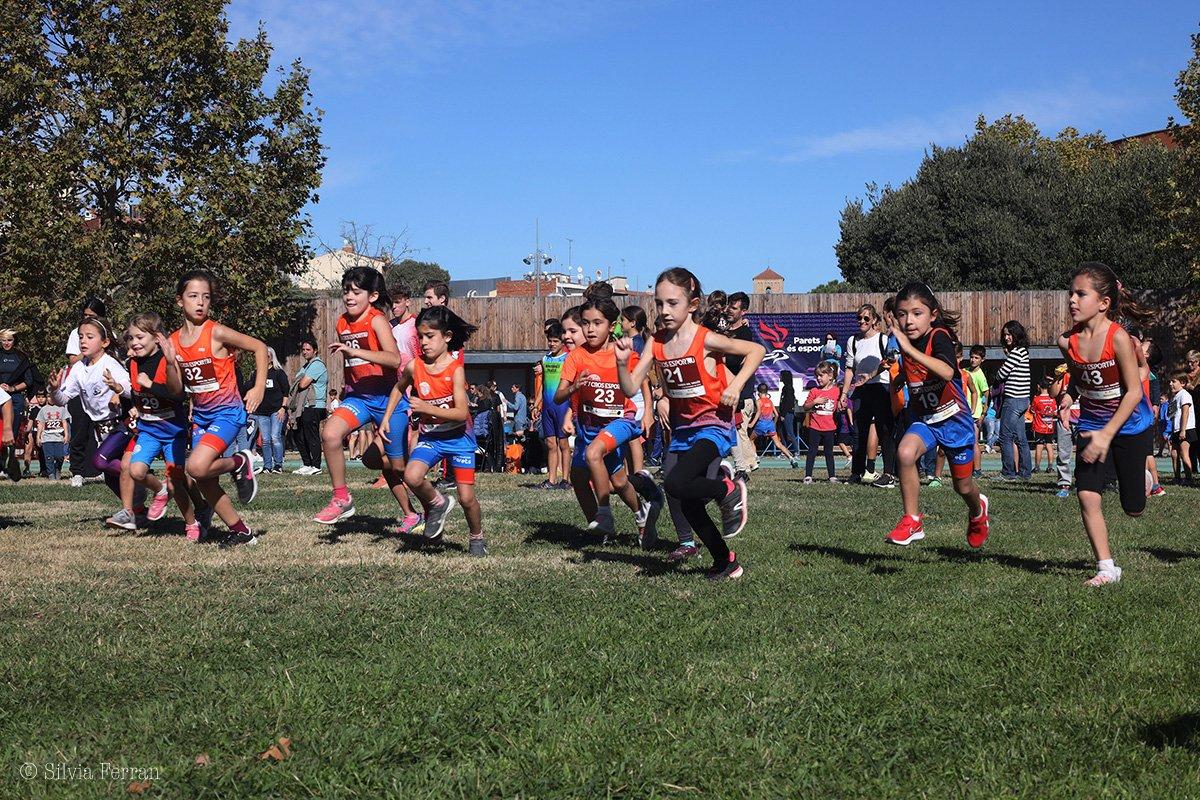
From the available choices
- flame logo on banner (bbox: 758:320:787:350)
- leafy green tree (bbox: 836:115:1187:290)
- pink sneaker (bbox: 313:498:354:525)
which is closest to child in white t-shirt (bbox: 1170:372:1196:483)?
flame logo on banner (bbox: 758:320:787:350)

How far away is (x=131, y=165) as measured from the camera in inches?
1205

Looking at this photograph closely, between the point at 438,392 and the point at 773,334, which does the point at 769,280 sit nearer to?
the point at 773,334

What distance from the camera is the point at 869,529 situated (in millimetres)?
10234

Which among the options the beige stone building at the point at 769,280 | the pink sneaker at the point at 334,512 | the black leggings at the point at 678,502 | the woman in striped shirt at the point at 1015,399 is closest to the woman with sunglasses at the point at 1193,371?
the woman in striped shirt at the point at 1015,399

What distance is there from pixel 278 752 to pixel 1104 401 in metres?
5.83

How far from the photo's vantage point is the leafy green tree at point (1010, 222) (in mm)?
47188

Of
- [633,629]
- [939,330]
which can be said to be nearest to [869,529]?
[939,330]

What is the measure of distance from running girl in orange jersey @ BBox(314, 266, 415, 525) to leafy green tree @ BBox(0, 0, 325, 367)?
2293 cm

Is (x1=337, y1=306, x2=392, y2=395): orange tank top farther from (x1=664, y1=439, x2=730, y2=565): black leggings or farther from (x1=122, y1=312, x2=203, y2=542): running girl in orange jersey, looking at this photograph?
(x1=664, y1=439, x2=730, y2=565): black leggings

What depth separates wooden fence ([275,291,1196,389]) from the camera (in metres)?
33.2

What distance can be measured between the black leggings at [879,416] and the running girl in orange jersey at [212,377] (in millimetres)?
8892

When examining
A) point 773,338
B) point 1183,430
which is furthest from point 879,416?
point 773,338

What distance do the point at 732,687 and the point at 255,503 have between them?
922cm

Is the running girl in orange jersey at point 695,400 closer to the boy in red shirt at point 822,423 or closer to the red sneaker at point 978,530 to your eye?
the red sneaker at point 978,530
